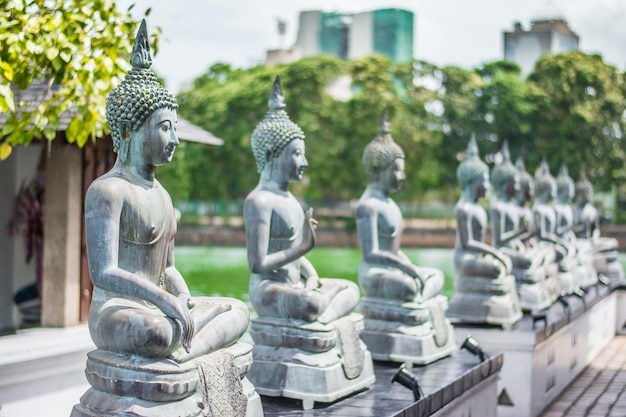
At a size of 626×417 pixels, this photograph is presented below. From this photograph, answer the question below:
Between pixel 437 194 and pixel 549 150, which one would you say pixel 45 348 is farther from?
pixel 437 194

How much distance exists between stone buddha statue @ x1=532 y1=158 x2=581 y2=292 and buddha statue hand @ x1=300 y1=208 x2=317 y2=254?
5.77 m

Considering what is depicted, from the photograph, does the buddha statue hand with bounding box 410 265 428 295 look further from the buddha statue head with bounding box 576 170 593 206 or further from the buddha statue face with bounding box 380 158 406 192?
the buddha statue head with bounding box 576 170 593 206

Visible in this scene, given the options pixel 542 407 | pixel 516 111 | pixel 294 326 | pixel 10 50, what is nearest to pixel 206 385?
pixel 294 326

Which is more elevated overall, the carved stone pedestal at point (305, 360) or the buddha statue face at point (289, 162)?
the buddha statue face at point (289, 162)

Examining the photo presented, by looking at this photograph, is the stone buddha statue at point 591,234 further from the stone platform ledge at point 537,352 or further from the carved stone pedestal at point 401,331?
the carved stone pedestal at point 401,331

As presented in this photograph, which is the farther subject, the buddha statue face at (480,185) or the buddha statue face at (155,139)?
the buddha statue face at (480,185)

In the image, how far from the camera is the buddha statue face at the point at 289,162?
536 cm

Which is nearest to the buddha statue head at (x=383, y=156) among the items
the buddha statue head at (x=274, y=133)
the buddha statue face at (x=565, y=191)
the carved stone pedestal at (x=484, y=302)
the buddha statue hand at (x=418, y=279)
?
the buddha statue hand at (x=418, y=279)

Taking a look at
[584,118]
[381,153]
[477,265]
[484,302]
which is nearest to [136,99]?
[381,153]

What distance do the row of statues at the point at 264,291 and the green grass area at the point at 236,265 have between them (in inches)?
353

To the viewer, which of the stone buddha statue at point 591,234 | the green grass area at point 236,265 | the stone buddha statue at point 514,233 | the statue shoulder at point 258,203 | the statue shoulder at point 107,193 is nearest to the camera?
the statue shoulder at point 107,193

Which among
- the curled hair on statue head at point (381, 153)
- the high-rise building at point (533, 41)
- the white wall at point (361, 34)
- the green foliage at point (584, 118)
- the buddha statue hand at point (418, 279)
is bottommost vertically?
the buddha statue hand at point (418, 279)

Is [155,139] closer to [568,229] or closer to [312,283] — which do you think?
[312,283]

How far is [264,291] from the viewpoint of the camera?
5.31 metres
